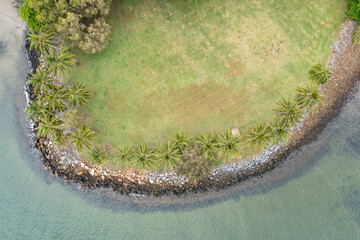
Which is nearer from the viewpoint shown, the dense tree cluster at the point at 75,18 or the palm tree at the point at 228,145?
the dense tree cluster at the point at 75,18

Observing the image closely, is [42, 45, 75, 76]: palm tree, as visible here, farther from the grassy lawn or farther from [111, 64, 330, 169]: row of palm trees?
[111, 64, 330, 169]: row of palm trees

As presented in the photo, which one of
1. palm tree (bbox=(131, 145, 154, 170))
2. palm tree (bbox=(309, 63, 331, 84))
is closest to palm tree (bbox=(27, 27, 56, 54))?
palm tree (bbox=(131, 145, 154, 170))

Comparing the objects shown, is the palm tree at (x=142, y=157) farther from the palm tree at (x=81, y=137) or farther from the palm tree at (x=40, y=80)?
the palm tree at (x=40, y=80)

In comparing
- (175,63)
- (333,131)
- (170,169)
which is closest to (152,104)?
(175,63)

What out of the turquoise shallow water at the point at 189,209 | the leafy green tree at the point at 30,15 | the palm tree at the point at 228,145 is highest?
the leafy green tree at the point at 30,15

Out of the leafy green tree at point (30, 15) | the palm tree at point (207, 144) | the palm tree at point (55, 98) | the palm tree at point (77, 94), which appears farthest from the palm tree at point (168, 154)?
the leafy green tree at point (30, 15)

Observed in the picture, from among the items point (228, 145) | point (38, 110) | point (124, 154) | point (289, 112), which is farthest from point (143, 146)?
point (289, 112)
